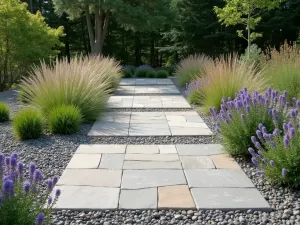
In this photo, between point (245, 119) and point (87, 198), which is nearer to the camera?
point (87, 198)

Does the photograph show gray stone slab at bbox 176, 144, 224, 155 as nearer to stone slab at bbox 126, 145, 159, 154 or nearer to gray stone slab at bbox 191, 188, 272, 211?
stone slab at bbox 126, 145, 159, 154

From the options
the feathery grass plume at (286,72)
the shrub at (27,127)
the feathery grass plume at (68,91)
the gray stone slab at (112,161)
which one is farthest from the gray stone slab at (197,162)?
the feathery grass plume at (286,72)

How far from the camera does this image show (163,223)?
2.08 metres

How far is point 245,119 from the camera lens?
3348mm

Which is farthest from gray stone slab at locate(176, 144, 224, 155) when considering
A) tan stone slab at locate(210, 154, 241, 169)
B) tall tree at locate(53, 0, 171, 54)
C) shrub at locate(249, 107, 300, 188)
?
tall tree at locate(53, 0, 171, 54)

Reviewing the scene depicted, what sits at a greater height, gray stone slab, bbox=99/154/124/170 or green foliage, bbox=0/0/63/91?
green foliage, bbox=0/0/63/91

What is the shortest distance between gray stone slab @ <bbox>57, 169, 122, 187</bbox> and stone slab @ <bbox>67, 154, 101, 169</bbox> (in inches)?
4.4

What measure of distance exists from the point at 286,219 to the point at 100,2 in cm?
1308

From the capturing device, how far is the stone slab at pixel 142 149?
11.8ft

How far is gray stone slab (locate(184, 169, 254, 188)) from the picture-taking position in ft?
8.77

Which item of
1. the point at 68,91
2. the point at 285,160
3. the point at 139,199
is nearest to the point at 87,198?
the point at 139,199

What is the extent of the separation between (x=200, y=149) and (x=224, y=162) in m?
0.48

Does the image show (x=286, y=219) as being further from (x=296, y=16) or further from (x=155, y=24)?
(x=296, y=16)

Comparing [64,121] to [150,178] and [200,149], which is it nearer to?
[200,149]
